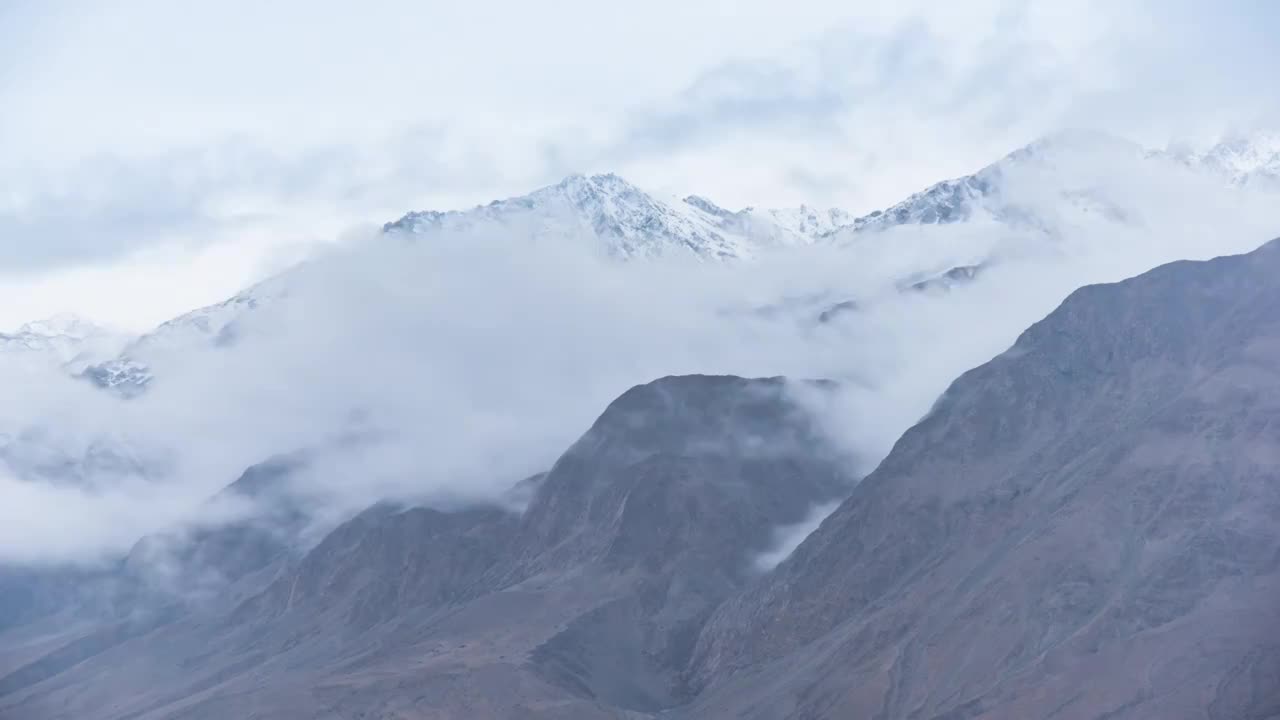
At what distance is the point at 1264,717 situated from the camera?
7835 inches
